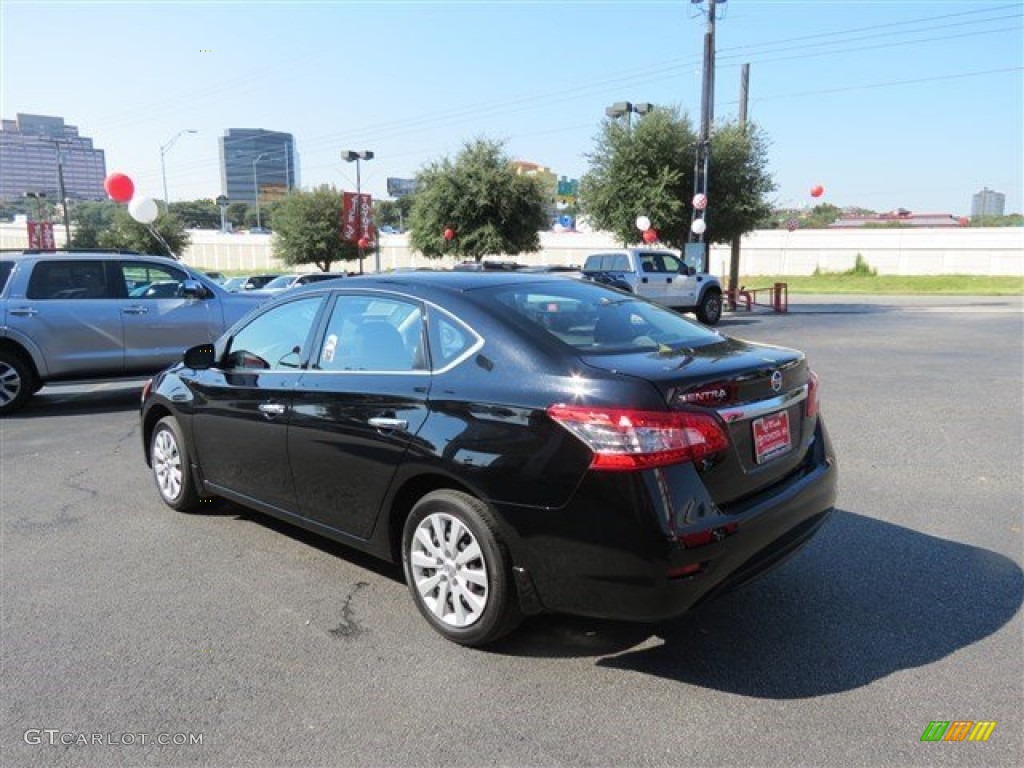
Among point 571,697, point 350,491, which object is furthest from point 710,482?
point 350,491

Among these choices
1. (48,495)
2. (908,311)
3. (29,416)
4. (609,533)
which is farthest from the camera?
(908,311)

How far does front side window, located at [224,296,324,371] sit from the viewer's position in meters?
4.38

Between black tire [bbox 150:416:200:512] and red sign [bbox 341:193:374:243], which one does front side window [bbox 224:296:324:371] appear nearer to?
black tire [bbox 150:416:200:512]

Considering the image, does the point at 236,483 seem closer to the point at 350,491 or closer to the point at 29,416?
the point at 350,491

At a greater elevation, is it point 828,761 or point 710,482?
point 710,482

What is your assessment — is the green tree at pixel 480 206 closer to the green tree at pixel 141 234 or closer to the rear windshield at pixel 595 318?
the green tree at pixel 141 234

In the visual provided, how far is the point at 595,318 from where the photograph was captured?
387cm

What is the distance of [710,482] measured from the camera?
3.04m

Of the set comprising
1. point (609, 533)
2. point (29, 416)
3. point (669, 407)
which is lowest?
point (29, 416)

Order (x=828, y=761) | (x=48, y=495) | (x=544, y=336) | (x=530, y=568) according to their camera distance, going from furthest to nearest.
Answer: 1. (x=48, y=495)
2. (x=544, y=336)
3. (x=530, y=568)
4. (x=828, y=761)

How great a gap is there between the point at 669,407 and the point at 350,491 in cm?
172

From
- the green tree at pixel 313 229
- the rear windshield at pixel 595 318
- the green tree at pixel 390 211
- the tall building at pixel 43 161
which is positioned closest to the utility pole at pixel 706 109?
the rear windshield at pixel 595 318

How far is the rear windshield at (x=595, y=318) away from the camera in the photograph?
3.58 meters

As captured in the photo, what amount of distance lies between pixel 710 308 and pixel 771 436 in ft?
63.4
